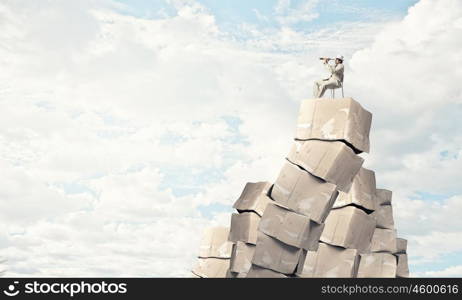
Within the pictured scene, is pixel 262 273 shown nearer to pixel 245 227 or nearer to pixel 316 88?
pixel 245 227

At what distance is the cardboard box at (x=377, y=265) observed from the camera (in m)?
13.4

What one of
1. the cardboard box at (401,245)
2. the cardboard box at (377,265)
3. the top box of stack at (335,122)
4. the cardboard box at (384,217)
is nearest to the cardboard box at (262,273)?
the top box of stack at (335,122)

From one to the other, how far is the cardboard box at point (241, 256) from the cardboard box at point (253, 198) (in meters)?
0.72

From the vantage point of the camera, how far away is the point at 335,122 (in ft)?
30.7

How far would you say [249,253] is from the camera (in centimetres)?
1160

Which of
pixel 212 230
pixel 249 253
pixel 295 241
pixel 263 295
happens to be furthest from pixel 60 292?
pixel 212 230

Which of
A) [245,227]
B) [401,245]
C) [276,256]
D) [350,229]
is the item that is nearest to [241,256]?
[245,227]

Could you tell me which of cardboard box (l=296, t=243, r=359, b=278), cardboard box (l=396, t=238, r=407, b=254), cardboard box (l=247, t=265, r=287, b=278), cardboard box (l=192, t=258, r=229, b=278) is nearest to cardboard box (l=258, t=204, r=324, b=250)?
cardboard box (l=247, t=265, r=287, b=278)

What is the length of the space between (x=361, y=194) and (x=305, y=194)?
135 inches

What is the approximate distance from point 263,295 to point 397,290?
1738mm

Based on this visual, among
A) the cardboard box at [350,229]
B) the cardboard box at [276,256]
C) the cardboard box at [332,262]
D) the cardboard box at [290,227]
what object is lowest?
the cardboard box at [276,256]

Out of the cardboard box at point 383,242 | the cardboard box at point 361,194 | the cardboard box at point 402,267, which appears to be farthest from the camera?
the cardboard box at point 402,267

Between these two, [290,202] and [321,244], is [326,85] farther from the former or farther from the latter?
[321,244]

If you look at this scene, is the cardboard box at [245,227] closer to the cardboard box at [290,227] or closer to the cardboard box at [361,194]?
the cardboard box at [361,194]
